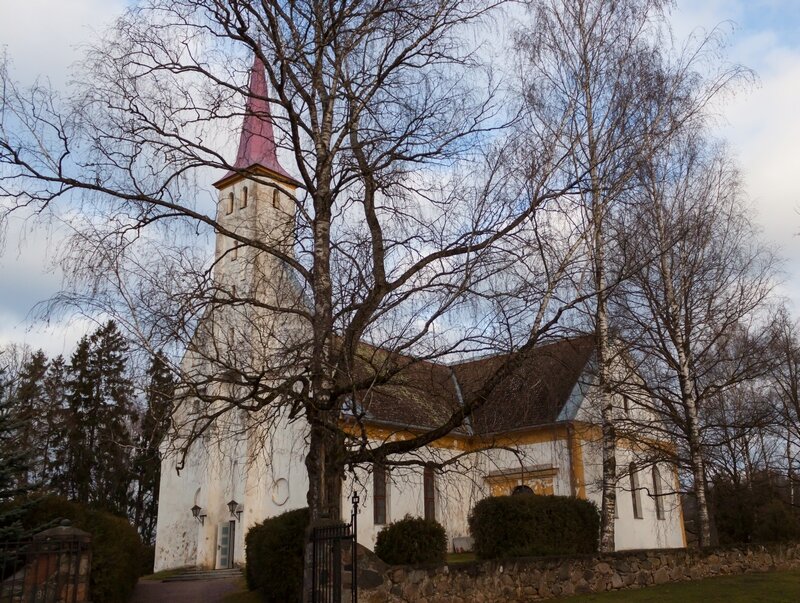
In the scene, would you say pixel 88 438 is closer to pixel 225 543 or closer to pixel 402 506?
pixel 225 543

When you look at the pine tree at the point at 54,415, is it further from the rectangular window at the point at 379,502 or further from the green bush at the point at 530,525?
the green bush at the point at 530,525

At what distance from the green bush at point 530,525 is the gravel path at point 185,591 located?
644 cm

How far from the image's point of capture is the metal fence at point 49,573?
1000 centimetres

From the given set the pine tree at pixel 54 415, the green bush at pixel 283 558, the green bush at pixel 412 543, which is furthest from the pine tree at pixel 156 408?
the pine tree at pixel 54 415

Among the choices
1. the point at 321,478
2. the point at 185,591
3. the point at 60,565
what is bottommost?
the point at 185,591

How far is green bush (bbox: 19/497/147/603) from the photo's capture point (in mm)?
13617

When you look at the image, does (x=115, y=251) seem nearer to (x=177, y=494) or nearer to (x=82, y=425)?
(x=177, y=494)

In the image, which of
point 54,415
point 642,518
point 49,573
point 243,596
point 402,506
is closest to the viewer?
point 49,573

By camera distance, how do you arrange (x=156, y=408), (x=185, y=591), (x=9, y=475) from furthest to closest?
(x=185, y=591)
(x=9, y=475)
(x=156, y=408)

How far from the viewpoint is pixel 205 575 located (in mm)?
22359

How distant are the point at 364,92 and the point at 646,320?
917cm

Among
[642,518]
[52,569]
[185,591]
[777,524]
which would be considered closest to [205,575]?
[185,591]

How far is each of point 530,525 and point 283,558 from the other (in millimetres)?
5287

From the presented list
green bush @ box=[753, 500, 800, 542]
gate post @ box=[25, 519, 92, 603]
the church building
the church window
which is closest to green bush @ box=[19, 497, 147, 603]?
gate post @ box=[25, 519, 92, 603]
